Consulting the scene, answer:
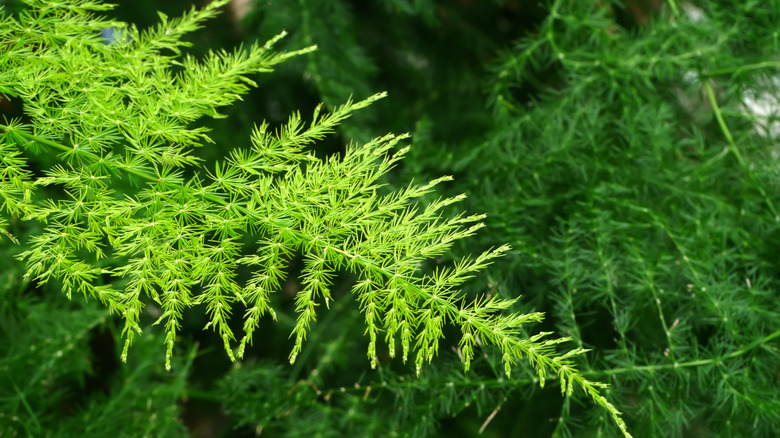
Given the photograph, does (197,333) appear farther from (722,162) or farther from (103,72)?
(722,162)

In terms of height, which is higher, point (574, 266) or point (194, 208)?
point (194, 208)

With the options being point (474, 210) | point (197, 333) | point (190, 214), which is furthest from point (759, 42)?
point (197, 333)

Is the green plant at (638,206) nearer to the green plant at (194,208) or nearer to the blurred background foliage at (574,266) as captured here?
the blurred background foliage at (574,266)

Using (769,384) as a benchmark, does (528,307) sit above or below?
above

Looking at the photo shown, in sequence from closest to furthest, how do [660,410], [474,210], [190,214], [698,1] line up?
[190,214] → [660,410] → [474,210] → [698,1]

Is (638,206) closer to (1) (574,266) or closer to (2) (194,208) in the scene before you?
(1) (574,266)

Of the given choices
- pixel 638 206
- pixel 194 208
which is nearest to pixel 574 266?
pixel 638 206

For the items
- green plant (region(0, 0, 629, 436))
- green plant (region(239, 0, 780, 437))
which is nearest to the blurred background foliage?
green plant (region(239, 0, 780, 437))

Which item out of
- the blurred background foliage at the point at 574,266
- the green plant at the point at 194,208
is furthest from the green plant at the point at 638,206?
the green plant at the point at 194,208
